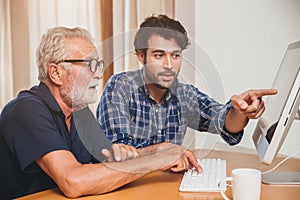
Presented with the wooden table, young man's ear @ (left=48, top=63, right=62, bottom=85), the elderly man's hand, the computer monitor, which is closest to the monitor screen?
the computer monitor

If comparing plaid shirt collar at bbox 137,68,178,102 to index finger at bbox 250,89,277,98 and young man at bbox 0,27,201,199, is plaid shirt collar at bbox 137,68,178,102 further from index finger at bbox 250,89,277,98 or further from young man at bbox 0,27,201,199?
index finger at bbox 250,89,277,98

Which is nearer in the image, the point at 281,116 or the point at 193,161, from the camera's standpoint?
the point at 281,116

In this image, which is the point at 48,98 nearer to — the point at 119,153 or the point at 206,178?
the point at 119,153

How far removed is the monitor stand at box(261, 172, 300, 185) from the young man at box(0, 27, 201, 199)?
218mm

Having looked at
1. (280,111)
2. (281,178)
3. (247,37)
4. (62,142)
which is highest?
(247,37)

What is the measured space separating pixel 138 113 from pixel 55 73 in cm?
31

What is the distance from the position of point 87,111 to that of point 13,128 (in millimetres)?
284

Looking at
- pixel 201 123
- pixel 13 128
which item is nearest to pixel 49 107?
pixel 13 128

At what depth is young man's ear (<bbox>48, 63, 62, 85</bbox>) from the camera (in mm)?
1474

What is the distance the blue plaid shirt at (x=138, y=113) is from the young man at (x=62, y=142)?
0.04 meters

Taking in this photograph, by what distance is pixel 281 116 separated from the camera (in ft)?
3.58

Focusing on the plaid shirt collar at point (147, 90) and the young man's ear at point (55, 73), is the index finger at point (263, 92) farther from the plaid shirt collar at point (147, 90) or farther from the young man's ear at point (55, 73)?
the young man's ear at point (55, 73)

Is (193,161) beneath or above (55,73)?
beneath

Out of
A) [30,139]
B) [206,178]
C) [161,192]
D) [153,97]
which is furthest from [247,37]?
[30,139]
